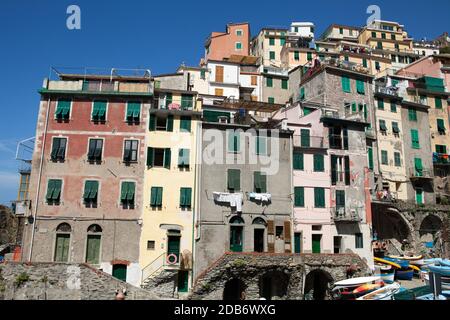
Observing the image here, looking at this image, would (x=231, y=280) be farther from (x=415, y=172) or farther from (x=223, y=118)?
(x=415, y=172)

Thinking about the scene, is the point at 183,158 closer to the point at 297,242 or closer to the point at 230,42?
the point at 297,242

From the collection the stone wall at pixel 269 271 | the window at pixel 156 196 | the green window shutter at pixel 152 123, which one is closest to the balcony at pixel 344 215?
the stone wall at pixel 269 271

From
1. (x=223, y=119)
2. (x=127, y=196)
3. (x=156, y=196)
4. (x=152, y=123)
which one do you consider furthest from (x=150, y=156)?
(x=223, y=119)

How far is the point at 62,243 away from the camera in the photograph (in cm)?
2995

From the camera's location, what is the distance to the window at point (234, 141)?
33.7 meters

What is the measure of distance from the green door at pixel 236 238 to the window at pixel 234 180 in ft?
10.8

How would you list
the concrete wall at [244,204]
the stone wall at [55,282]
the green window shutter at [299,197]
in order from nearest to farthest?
the stone wall at [55,282], the concrete wall at [244,204], the green window shutter at [299,197]

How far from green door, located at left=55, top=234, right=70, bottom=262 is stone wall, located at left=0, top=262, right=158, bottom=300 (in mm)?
6165

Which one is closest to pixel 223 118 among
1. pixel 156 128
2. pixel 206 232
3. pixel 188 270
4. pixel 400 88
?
pixel 156 128

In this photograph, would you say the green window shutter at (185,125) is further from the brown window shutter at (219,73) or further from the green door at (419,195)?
the green door at (419,195)

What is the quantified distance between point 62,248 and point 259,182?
17122 mm

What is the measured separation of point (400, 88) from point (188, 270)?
41.4 m

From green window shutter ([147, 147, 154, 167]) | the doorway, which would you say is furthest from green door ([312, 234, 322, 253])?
green window shutter ([147, 147, 154, 167])

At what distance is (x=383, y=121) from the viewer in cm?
4631
